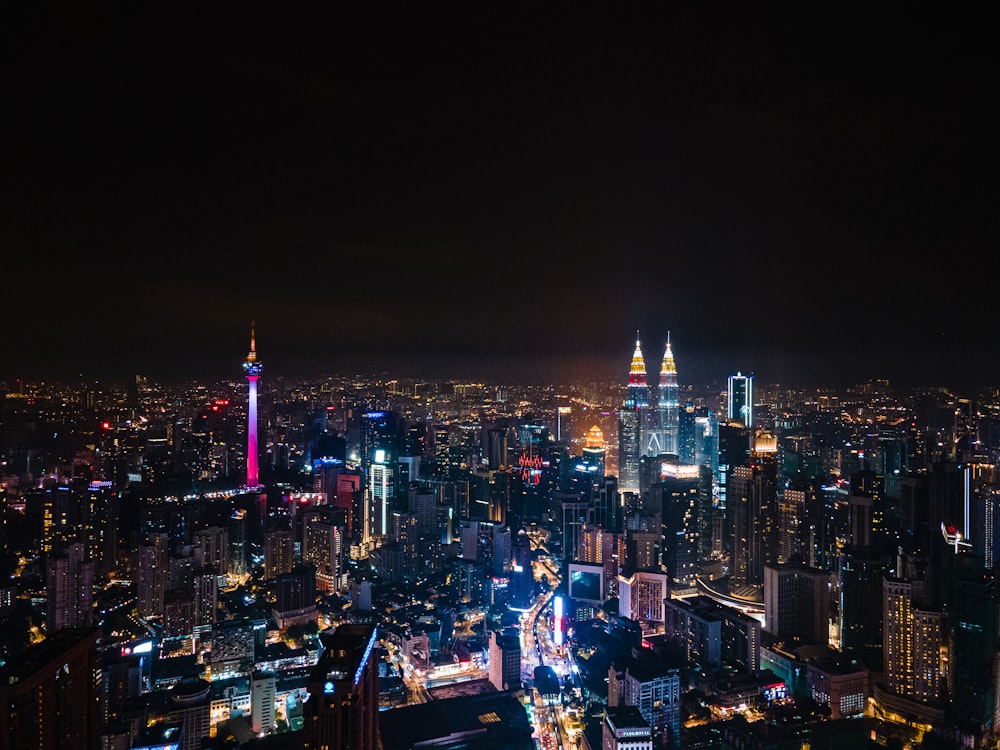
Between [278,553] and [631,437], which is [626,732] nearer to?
[278,553]

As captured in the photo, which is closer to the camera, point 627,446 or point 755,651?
point 755,651

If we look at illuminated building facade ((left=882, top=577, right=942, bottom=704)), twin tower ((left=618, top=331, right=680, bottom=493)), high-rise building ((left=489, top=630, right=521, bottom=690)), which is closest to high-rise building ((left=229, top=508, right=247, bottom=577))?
high-rise building ((left=489, top=630, right=521, bottom=690))

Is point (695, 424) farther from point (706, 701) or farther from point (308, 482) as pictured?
point (308, 482)

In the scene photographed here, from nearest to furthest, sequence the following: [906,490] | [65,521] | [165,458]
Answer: [906,490]
[65,521]
[165,458]

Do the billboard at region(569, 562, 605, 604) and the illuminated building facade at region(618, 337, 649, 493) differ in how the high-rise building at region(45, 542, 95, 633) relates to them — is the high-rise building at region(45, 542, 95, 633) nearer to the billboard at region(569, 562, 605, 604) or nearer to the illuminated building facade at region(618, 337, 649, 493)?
the billboard at region(569, 562, 605, 604)

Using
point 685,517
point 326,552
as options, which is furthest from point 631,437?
point 326,552

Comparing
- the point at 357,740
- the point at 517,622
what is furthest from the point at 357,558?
the point at 357,740
